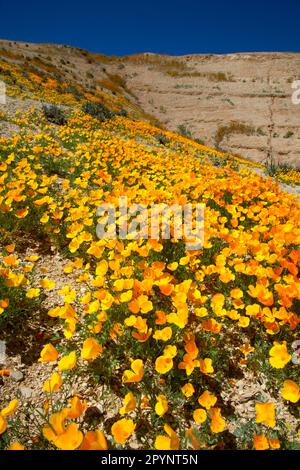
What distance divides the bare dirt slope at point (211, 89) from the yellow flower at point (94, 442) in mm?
24647

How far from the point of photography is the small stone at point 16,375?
2.67 meters

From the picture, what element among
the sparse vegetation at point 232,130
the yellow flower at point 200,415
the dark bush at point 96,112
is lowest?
the yellow flower at point 200,415

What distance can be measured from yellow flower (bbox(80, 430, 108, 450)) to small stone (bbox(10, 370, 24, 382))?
47.4 inches

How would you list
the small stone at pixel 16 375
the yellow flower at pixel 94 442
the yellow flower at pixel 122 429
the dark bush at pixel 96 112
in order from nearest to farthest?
the yellow flower at pixel 94 442 → the yellow flower at pixel 122 429 → the small stone at pixel 16 375 → the dark bush at pixel 96 112

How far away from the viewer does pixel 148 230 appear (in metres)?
4.29

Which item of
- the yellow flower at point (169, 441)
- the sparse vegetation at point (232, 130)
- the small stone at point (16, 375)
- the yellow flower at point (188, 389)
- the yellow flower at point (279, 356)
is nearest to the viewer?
the yellow flower at point (169, 441)

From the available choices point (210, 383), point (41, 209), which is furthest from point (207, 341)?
point (41, 209)

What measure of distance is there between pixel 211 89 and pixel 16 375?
44002 mm

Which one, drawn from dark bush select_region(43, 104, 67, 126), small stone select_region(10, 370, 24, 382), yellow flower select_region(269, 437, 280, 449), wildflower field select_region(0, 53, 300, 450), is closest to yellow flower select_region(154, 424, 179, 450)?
wildflower field select_region(0, 53, 300, 450)

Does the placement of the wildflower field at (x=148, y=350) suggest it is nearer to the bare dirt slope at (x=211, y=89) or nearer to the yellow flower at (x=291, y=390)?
the yellow flower at (x=291, y=390)

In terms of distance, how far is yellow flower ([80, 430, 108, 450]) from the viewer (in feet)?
5.49

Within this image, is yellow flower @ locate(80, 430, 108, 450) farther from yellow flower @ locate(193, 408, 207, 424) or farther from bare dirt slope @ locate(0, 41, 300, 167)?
bare dirt slope @ locate(0, 41, 300, 167)

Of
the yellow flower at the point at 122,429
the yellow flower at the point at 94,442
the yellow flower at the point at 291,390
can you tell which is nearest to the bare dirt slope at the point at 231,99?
the yellow flower at the point at 291,390

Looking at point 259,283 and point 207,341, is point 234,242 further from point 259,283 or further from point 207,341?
point 207,341
